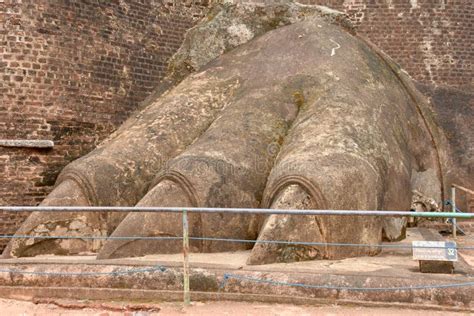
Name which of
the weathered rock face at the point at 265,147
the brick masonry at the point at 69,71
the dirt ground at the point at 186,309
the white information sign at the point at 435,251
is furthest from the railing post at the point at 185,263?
the brick masonry at the point at 69,71

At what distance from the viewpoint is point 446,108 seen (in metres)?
19.6

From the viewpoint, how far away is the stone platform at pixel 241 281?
4.69 meters

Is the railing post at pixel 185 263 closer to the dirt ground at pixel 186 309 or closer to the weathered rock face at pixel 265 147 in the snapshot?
the dirt ground at pixel 186 309

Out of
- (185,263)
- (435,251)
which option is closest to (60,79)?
(185,263)

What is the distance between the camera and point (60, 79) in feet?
37.9

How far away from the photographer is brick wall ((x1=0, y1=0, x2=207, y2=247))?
1108 centimetres

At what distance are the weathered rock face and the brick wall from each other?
8.60 ft

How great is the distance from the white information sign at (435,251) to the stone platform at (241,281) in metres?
0.13

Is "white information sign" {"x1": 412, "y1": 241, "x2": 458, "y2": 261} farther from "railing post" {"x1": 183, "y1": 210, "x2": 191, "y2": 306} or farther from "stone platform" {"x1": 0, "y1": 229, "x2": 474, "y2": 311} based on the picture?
"railing post" {"x1": 183, "y1": 210, "x2": 191, "y2": 306}

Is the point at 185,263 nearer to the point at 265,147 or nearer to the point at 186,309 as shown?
the point at 186,309

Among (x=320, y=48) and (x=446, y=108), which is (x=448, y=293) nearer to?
(x=320, y=48)

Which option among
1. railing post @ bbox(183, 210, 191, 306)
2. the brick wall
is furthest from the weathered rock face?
the brick wall

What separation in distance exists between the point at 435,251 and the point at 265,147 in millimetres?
2728

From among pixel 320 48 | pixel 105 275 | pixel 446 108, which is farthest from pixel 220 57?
pixel 446 108
